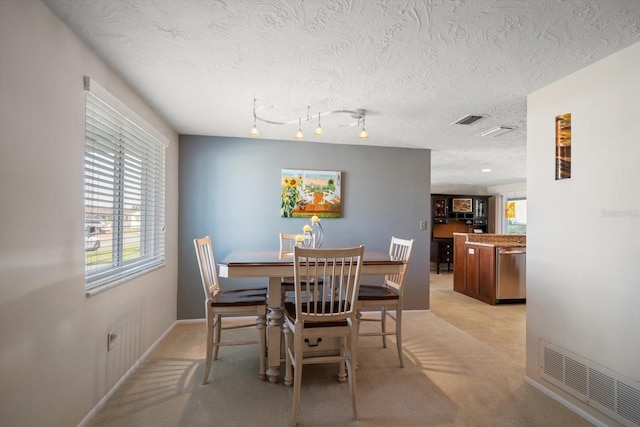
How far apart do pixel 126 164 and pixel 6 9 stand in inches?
47.9

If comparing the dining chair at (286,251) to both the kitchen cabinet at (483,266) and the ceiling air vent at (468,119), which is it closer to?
the ceiling air vent at (468,119)

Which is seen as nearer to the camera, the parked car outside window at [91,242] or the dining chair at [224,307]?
the parked car outside window at [91,242]

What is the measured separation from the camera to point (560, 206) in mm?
2123

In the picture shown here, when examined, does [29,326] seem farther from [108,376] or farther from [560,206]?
[560,206]

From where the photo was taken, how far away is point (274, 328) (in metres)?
2.39

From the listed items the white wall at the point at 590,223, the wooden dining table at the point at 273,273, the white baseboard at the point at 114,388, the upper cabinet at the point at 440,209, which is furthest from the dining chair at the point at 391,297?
the upper cabinet at the point at 440,209

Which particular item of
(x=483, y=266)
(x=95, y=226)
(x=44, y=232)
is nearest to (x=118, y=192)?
(x=95, y=226)

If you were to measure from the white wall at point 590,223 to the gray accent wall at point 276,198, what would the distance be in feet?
6.06

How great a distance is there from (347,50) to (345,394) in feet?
7.14

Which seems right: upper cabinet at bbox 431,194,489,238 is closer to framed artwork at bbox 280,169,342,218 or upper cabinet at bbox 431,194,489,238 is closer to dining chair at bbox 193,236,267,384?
framed artwork at bbox 280,169,342,218

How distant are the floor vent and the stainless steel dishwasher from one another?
2.59 meters

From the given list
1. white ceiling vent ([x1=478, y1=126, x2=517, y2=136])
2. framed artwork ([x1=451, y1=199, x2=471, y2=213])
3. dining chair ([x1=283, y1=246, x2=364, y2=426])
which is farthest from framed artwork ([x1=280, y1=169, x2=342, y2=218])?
framed artwork ([x1=451, y1=199, x2=471, y2=213])

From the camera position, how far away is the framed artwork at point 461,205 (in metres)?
8.60

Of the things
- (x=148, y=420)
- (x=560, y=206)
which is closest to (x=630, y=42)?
(x=560, y=206)
